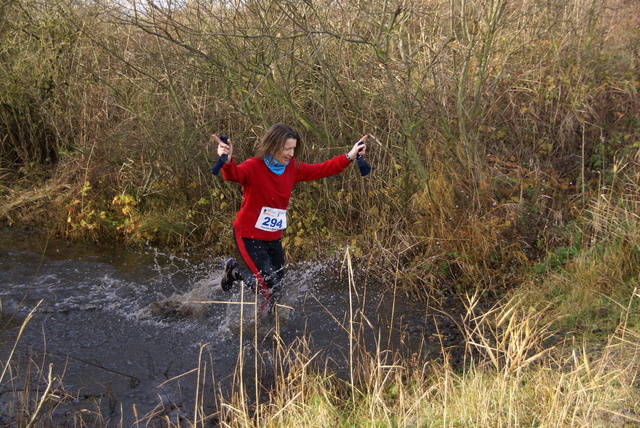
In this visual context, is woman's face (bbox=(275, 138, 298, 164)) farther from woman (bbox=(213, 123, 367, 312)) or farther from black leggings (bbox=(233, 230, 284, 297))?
black leggings (bbox=(233, 230, 284, 297))

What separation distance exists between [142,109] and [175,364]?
4.90 meters

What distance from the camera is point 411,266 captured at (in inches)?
254

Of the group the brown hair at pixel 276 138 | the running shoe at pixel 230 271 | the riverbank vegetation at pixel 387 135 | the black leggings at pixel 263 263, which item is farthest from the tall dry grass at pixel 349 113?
the running shoe at pixel 230 271

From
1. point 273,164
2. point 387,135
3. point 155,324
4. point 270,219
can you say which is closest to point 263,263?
point 270,219

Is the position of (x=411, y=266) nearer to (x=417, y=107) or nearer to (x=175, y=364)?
(x=417, y=107)

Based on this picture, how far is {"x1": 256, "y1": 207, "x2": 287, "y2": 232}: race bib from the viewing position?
504 centimetres

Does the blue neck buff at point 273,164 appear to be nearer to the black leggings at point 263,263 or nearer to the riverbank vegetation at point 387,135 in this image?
the black leggings at point 263,263

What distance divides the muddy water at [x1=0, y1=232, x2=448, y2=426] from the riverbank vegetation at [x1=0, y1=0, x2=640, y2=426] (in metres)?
0.52

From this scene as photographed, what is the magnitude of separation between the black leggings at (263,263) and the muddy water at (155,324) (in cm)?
27

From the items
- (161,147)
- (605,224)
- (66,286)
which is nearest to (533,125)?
(605,224)

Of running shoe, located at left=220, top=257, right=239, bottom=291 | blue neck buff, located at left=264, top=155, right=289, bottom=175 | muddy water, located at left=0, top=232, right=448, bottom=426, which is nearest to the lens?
muddy water, located at left=0, top=232, right=448, bottom=426

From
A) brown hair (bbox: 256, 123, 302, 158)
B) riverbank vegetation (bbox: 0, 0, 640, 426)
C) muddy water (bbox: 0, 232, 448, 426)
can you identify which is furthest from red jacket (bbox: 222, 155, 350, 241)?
riverbank vegetation (bbox: 0, 0, 640, 426)

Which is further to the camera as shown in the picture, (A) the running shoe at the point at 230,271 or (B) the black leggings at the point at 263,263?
(A) the running shoe at the point at 230,271

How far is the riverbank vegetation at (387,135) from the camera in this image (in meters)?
5.71
